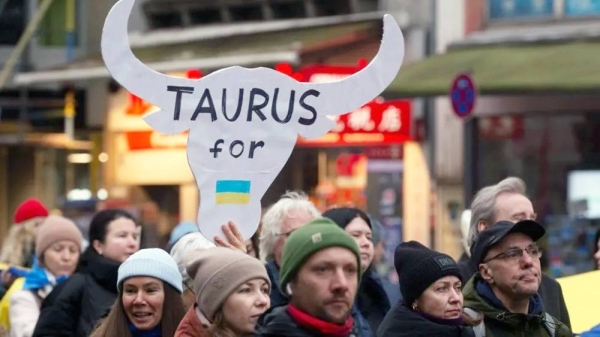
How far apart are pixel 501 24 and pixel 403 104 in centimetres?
148

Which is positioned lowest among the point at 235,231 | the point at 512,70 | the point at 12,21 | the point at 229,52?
the point at 235,231

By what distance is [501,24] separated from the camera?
66.8 feet

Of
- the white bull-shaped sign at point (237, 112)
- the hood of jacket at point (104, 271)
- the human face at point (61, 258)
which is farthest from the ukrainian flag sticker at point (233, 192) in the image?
the human face at point (61, 258)

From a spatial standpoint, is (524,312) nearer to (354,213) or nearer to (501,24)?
(354,213)

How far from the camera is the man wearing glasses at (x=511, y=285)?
6.62m

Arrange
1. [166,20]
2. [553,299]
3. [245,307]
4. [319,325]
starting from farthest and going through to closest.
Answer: [166,20] < [553,299] < [245,307] < [319,325]

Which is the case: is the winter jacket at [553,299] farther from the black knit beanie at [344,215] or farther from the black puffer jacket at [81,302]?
the black puffer jacket at [81,302]

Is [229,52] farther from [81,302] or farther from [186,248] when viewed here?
[186,248]

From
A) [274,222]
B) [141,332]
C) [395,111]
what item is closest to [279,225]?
[274,222]

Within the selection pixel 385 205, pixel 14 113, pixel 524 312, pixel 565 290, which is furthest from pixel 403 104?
pixel 524 312

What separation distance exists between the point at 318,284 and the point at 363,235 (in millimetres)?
3642

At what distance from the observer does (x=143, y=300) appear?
708cm

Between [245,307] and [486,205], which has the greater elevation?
[486,205]

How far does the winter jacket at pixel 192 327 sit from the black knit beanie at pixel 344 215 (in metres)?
2.70
